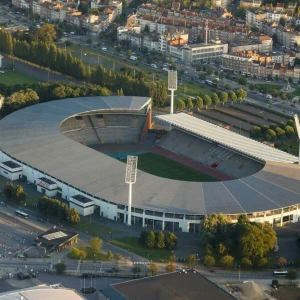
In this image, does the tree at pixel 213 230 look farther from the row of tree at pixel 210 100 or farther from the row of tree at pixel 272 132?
the row of tree at pixel 210 100

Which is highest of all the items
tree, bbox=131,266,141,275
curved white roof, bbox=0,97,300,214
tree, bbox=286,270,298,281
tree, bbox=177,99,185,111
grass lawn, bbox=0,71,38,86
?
curved white roof, bbox=0,97,300,214

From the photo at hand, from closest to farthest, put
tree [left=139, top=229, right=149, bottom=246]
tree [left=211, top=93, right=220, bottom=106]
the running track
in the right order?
tree [left=139, top=229, right=149, bottom=246] → the running track → tree [left=211, top=93, right=220, bottom=106]

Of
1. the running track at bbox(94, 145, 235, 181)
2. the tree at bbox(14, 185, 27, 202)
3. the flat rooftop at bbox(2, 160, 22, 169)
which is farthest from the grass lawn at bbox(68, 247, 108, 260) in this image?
the running track at bbox(94, 145, 235, 181)

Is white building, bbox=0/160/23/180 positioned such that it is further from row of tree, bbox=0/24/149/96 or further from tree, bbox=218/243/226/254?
row of tree, bbox=0/24/149/96

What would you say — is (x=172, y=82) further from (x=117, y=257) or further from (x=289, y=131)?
(x=117, y=257)

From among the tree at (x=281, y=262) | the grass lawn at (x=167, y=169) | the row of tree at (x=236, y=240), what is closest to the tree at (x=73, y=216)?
the row of tree at (x=236, y=240)

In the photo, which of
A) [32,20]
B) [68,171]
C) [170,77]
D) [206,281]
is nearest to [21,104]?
[170,77]

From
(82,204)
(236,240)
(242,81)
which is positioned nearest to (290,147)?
(242,81)
